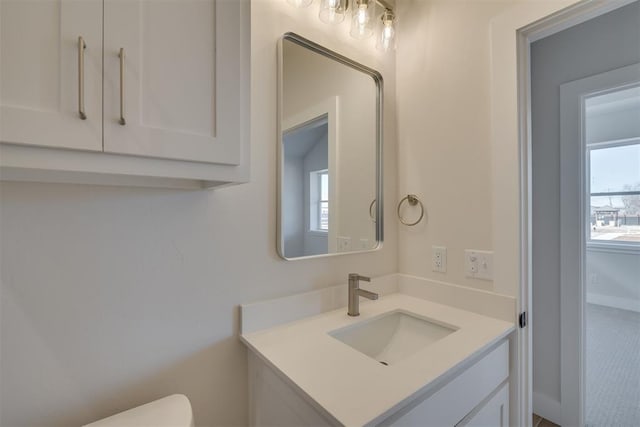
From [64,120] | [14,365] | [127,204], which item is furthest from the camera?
[127,204]

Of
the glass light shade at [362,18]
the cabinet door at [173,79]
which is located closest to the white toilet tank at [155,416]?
the cabinet door at [173,79]

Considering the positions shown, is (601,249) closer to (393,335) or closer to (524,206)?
(524,206)

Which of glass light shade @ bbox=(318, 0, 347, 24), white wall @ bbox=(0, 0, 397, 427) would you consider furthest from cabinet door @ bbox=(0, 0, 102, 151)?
glass light shade @ bbox=(318, 0, 347, 24)

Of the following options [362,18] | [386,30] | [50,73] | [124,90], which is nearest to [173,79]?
[124,90]

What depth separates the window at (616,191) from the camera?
9.98 feet

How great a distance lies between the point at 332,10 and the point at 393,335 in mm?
1429

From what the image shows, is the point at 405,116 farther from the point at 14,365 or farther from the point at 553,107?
the point at 14,365

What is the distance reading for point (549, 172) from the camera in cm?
182

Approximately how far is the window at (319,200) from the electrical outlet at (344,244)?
0.10 meters

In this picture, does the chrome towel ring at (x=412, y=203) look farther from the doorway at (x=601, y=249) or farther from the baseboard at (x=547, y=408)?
the baseboard at (x=547, y=408)

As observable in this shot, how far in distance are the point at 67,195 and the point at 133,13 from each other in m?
0.49

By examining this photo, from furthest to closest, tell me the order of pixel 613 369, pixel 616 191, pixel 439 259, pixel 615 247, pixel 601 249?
pixel 601 249 → pixel 615 247 → pixel 616 191 → pixel 613 369 → pixel 439 259

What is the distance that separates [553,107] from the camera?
5.85 feet

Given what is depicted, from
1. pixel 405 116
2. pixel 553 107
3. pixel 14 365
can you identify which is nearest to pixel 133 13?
pixel 14 365
